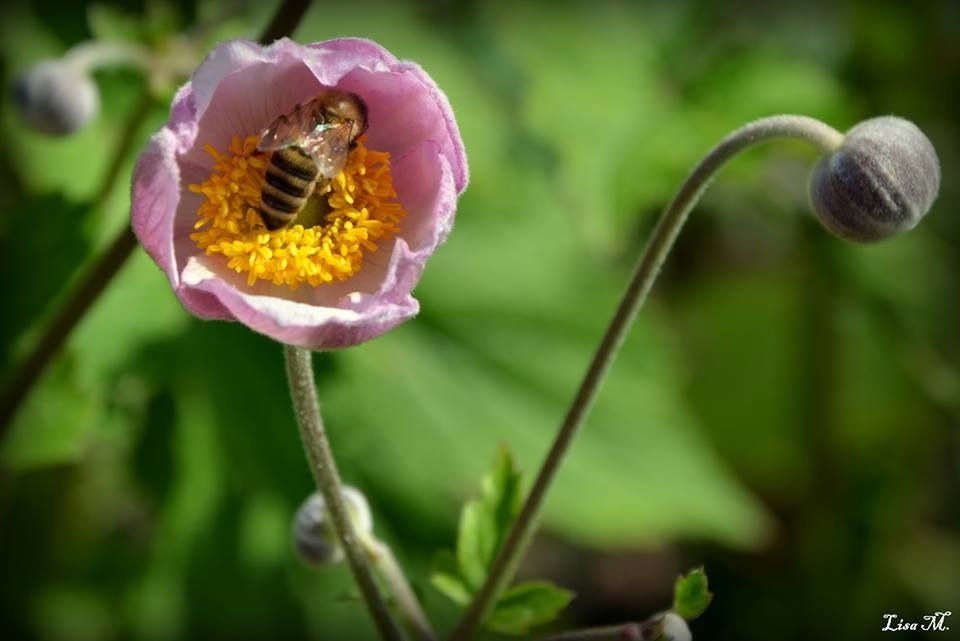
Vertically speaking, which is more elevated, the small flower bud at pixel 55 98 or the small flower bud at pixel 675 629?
the small flower bud at pixel 55 98

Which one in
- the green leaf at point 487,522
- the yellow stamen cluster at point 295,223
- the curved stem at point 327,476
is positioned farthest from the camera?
the green leaf at point 487,522

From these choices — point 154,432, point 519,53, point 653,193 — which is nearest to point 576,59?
point 519,53

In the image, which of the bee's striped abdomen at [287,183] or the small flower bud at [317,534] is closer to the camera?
the bee's striped abdomen at [287,183]

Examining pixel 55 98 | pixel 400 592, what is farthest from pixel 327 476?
pixel 55 98

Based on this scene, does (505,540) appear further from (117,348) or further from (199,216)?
(117,348)

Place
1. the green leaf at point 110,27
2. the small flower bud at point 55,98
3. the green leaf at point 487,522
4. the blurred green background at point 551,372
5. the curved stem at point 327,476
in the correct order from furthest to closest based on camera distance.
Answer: the blurred green background at point 551,372 < the green leaf at point 110,27 < the small flower bud at point 55,98 < the green leaf at point 487,522 < the curved stem at point 327,476

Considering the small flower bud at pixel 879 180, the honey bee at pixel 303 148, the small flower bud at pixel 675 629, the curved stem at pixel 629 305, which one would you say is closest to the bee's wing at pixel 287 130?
the honey bee at pixel 303 148

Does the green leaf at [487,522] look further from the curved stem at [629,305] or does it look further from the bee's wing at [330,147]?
the bee's wing at [330,147]

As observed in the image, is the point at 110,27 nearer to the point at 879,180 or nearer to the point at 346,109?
the point at 346,109
